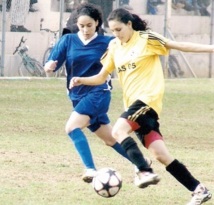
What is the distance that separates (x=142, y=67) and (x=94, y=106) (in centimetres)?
110

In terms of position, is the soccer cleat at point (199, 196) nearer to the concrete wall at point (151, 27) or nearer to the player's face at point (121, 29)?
the player's face at point (121, 29)

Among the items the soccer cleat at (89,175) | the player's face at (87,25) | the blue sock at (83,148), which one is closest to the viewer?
the soccer cleat at (89,175)

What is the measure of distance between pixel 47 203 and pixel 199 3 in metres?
20.1

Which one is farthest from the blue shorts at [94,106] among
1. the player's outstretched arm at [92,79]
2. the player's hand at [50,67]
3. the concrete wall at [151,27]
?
the concrete wall at [151,27]

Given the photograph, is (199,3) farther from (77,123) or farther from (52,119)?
(77,123)

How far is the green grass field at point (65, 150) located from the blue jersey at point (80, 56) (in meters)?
0.89

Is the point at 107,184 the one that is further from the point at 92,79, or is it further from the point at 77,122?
the point at 77,122

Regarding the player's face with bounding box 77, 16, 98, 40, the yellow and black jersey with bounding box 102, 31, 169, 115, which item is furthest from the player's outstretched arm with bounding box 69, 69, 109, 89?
the player's face with bounding box 77, 16, 98, 40

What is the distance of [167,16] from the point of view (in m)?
25.5

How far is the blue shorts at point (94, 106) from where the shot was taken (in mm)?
9211

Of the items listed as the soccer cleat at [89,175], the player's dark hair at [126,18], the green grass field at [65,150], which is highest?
the player's dark hair at [126,18]

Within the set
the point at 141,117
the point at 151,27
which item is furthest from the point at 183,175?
the point at 151,27

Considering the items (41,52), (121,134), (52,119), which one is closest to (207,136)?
(52,119)

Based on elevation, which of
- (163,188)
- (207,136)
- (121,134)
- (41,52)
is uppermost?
(121,134)
